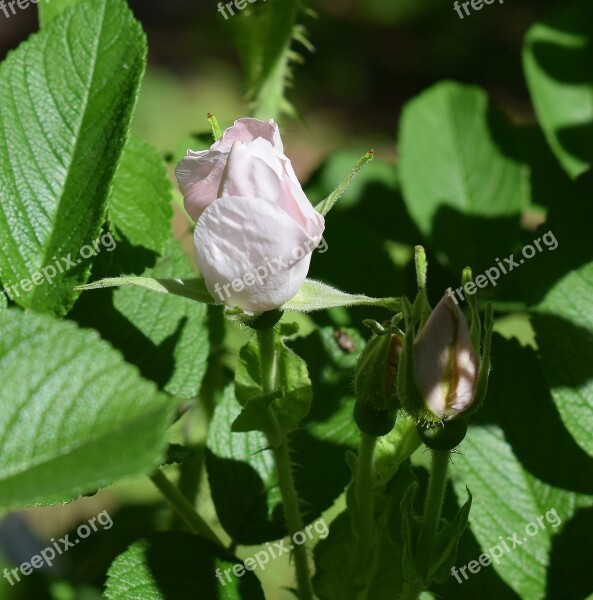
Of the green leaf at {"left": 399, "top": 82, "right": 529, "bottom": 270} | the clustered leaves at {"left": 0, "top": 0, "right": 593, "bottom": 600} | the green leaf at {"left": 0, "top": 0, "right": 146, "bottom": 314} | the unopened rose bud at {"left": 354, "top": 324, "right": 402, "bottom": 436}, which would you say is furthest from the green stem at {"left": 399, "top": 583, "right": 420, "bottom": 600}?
the green leaf at {"left": 399, "top": 82, "right": 529, "bottom": 270}

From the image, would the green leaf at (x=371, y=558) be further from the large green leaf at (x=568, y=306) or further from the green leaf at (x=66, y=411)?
the green leaf at (x=66, y=411)

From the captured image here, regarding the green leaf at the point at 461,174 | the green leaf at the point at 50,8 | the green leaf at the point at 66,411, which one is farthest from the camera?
the green leaf at the point at 461,174

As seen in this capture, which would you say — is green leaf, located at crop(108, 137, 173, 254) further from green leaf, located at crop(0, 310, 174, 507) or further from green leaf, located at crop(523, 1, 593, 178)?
green leaf, located at crop(523, 1, 593, 178)

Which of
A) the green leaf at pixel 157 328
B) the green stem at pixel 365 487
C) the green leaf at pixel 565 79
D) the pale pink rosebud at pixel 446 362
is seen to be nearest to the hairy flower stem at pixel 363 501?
the green stem at pixel 365 487

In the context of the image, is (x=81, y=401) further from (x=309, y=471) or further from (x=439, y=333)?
(x=309, y=471)

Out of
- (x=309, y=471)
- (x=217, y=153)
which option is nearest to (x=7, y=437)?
(x=217, y=153)
